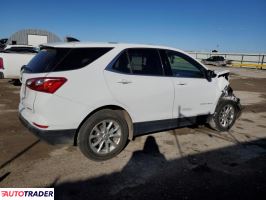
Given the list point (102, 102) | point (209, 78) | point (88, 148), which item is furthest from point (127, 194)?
point (209, 78)

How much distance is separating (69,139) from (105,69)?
3.86ft

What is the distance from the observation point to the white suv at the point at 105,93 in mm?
3793

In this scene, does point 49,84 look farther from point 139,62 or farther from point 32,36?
point 32,36

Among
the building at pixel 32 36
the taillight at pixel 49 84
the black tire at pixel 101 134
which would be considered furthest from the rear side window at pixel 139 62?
the building at pixel 32 36

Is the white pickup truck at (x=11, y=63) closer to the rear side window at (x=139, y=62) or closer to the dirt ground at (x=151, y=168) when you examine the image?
the dirt ground at (x=151, y=168)

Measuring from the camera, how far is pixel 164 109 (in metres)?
4.85

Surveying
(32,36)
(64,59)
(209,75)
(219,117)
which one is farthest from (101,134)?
(32,36)

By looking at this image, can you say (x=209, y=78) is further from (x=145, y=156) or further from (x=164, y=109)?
(x=145, y=156)

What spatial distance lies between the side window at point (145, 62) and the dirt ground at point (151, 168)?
140 centimetres

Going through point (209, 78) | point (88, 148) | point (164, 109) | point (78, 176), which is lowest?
point (78, 176)

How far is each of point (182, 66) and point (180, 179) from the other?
7.55 ft

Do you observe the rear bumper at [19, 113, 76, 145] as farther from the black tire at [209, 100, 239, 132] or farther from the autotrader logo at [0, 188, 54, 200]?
the black tire at [209, 100, 239, 132]

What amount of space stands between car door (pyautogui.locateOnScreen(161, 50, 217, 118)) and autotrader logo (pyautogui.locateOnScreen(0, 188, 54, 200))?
289 cm

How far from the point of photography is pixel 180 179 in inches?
149
